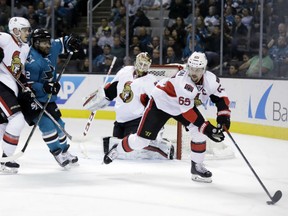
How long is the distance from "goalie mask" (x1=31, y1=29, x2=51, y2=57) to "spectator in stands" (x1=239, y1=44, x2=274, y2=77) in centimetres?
309

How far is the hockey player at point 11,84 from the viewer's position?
4488 millimetres

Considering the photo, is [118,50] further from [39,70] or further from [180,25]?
[39,70]

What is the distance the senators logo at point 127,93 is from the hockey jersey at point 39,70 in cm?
73

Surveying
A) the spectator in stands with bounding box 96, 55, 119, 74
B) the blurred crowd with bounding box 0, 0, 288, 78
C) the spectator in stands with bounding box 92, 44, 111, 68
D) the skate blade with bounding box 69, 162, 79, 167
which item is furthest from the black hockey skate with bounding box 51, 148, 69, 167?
the spectator in stands with bounding box 92, 44, 111, 68

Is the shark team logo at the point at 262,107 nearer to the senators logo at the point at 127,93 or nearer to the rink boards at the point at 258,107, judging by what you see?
the rink boards at the point at 258,107

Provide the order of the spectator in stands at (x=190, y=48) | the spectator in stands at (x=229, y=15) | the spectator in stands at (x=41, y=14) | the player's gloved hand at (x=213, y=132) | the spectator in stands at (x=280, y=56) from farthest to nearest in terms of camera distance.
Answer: the spectator in stands at (x=41, y=14)
the spectator in stands at (x=190, y=48)
the spectator in stands at (x=229, y=15)
the spectator in stands at (x=280, y=56)
the player's gloved hand at (x=213, y=132)

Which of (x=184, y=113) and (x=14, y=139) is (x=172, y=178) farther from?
(x=14, y=139)

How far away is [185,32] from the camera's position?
8.20 meters

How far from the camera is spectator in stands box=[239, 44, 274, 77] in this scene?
7060mm

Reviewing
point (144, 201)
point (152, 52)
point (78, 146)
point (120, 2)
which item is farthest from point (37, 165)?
point (120, 2)

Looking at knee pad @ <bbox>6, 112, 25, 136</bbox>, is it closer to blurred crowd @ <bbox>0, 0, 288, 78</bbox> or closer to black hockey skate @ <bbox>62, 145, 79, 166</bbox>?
black hockey skate @ <bbox>62, 145, 79, 166</bbox>

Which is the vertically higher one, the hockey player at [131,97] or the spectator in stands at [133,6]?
the spectator in stands at [133,6]

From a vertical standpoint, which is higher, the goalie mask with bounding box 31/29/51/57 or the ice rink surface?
the goalie mask with bounding box 31/29/51/57

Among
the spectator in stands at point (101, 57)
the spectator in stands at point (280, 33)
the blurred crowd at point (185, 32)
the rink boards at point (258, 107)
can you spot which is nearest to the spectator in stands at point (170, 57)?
the blurred crowd at point (185, 32)
